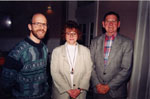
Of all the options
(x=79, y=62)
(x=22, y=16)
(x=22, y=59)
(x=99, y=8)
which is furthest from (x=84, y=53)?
(x=22, y=16)

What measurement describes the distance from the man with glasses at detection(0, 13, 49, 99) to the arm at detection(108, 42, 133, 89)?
1.06 metres

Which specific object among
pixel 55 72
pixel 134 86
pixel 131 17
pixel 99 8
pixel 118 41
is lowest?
pixel 134 86

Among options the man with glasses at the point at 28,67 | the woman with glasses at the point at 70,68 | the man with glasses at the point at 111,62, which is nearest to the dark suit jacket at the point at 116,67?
the man with glasses at the point at 111,62

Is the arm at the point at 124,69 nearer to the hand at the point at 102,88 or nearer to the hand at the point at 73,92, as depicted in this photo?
the hand at the point at 102,88

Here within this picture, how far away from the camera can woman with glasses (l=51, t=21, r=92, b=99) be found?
2104 millimetres

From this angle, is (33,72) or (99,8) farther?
(99,8)

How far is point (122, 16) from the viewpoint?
8.50 feet

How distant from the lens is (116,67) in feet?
6.86

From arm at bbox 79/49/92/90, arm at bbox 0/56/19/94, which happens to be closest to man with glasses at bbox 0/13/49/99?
arm at bbox 0/56/19/94

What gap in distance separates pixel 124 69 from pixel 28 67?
1389mm

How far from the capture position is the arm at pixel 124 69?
2.03 metres

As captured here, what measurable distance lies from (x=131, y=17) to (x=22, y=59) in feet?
6.23

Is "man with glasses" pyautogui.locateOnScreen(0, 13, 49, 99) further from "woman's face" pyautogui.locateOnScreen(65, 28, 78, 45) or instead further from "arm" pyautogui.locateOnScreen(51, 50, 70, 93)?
"woman's face" pyautogui.locateOnScreen(65, 28, 78, 45)

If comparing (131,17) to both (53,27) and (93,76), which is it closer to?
(93,76)
